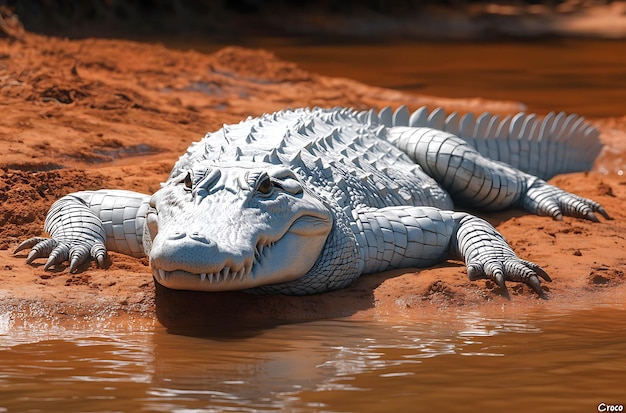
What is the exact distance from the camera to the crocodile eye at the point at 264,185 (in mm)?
4891

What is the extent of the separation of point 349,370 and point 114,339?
108 centimetres

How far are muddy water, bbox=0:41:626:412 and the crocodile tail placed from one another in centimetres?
279

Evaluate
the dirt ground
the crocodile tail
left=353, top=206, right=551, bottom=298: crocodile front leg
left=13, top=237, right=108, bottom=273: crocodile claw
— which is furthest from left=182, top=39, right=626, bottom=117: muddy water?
left=13, top=237, right=108, bottom=273: crocodile claw

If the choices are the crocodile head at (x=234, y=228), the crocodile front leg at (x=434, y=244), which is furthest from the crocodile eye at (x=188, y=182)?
the crocodile front leg at (x=434, y=244)

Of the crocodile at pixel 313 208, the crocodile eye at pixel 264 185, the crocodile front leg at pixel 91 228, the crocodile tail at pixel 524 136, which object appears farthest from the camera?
the crocodile tail at pixel 524 136

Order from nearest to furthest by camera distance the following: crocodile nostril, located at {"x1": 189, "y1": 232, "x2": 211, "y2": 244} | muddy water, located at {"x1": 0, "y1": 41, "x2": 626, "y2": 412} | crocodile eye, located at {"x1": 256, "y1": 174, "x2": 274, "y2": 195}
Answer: muddy water, located at {"x1": 0, "y1": 41, "x2": 626, "y2": 412} < crocodile nostril, located at {"x1": 189, "y1": 232, "x2": 211, "y2": 244} < crocodile eye, located at {"x1": 256, "y1": 174, "x2": 274, "y2": 195}

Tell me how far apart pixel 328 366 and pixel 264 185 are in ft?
3.59

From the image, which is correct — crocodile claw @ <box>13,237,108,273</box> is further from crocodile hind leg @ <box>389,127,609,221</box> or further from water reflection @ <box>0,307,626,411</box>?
crocodile hind leg @ <box>389,127,609,221</box>

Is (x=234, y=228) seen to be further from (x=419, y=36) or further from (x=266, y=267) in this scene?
(x=419, y=36)

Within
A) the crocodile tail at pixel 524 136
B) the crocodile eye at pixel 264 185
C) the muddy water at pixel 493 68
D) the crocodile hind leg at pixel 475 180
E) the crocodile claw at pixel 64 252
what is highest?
the muddy water at pixel 493 68

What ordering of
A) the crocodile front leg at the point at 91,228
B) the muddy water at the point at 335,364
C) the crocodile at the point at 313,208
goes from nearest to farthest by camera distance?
the muddy water at the point at 335,364
the crocodile at the point at 313,208
the crocodile front leg at the point at 91,228

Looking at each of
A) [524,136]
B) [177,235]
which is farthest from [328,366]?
[524,136]

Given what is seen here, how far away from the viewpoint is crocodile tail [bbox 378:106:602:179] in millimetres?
7916

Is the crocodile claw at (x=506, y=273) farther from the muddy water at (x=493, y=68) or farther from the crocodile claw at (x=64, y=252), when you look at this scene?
the muddy water at (x=493, y=68)
